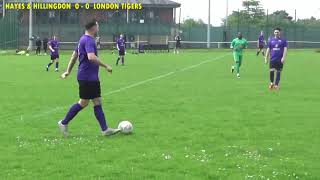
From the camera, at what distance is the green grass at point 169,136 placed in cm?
817

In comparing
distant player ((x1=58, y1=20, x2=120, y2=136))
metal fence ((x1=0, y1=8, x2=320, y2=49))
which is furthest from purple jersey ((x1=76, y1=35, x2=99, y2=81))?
metal fence ((x1=0, y1=8, x2=320, y2=49))

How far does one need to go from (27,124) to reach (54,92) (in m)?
7.27

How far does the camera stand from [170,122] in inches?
502

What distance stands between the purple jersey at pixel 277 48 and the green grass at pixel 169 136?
4.62 ft

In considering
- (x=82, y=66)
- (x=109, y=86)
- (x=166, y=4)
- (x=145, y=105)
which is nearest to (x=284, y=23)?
(x=166, y=4)

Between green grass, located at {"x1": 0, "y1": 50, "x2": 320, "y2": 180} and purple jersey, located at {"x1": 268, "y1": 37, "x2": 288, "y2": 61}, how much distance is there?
141 cm

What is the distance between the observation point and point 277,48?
831 inches

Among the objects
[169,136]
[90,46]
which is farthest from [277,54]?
[90,46]

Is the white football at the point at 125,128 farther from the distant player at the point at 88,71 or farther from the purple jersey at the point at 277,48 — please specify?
the purple jersey at the point at 277,48

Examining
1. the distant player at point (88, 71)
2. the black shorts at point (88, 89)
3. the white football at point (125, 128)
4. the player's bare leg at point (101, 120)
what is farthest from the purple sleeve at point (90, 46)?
the white football at point (125, 128)

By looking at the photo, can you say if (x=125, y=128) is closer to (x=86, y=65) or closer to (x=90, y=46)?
(x=86, y=65)

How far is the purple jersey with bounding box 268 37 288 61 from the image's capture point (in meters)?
21.1

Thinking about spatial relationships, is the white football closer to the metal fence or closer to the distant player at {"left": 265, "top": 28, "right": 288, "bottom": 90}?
the distant player at {"left": 265, "top": 28, "right": 288, "bottom": 90}

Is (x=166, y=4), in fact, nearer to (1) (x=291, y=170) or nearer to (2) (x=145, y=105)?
(2) (x=145, y=105)
